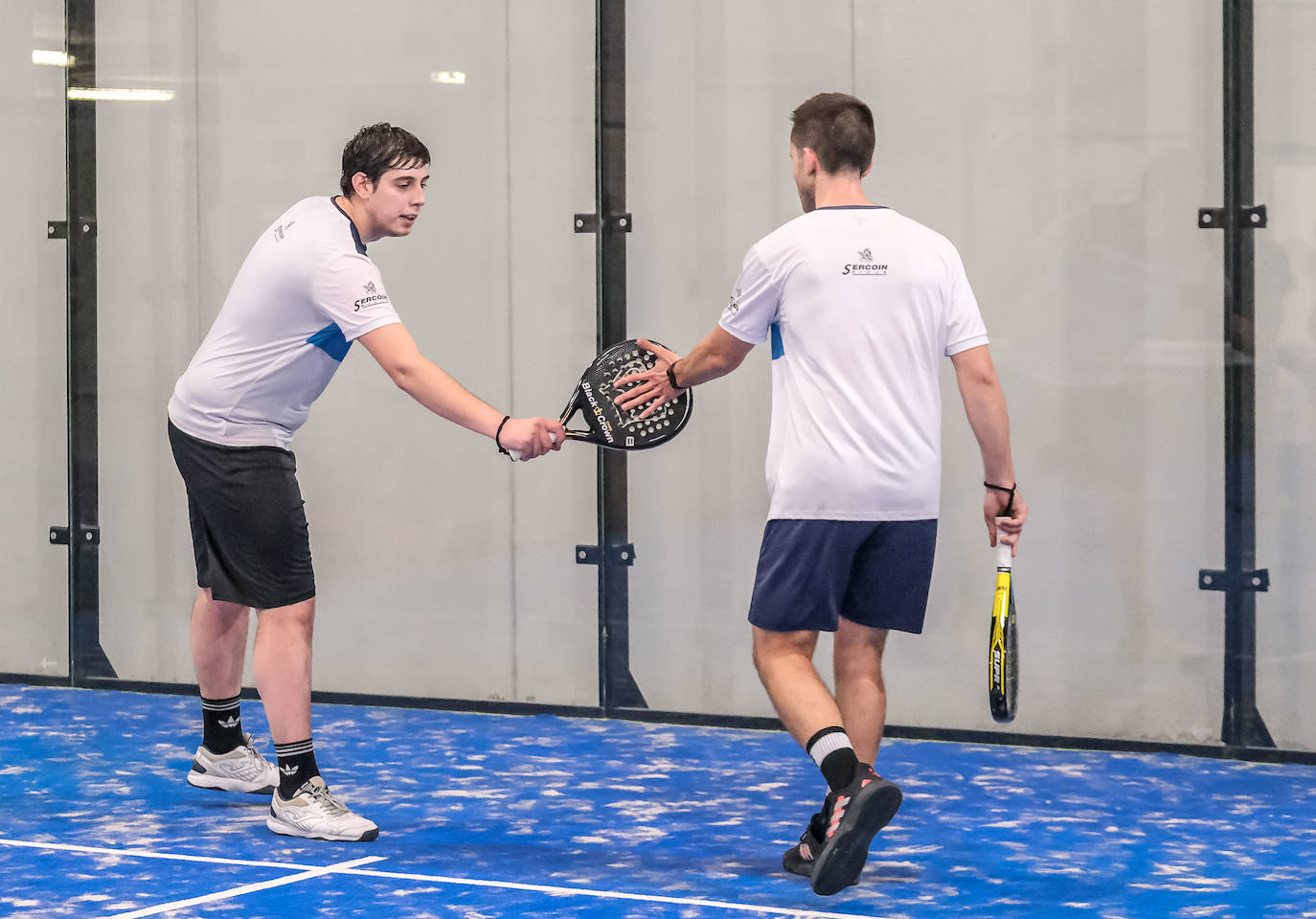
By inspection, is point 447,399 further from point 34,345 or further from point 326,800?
point 34,345

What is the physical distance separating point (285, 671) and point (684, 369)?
1.20 metres

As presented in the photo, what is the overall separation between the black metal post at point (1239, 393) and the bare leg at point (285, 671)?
260 centimetres

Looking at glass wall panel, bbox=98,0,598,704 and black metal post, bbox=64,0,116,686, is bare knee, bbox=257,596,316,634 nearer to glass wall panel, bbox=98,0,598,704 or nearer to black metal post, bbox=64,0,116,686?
glass wall panel, bbox=98,0,598,704

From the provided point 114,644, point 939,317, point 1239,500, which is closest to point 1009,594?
point 939,317

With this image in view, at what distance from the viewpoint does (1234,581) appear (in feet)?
17.5

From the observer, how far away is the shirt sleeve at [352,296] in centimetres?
428

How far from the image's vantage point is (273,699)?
4457 millimetres

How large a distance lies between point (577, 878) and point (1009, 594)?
1.13 meters

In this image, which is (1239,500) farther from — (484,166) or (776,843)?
(484,166)

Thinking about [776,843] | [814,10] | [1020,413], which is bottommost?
[776,843]

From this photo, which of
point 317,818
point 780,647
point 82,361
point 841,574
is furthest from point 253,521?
point 82,361

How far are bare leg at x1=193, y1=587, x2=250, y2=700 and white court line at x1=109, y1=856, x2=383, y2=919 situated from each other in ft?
2.90

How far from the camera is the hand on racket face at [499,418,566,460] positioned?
4199 mm

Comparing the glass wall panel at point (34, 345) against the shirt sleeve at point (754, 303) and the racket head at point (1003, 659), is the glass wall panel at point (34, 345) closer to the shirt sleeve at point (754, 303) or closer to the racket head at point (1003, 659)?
the shirt sleeve at point (754, 303)
